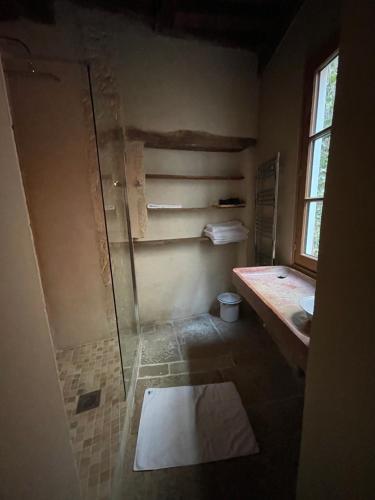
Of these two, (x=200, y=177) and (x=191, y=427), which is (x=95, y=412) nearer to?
(x=191, y=427)

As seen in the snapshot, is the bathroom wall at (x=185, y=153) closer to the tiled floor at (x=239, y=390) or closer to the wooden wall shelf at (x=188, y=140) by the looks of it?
the wooden wall shelf at (x=188, y=140)

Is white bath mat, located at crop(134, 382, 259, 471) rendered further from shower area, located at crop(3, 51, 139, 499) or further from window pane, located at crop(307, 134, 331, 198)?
window pane, located at crop(307, 134, 331, 198)

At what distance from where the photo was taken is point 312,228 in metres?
1.46

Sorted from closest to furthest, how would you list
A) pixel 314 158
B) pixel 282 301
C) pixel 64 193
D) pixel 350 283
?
pixel 350 283 → pixel 282 301 → pixel 314 158 → pixel 64 193

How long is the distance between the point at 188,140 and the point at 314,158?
1092 mm

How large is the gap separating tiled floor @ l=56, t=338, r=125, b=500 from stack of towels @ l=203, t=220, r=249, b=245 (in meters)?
1.42

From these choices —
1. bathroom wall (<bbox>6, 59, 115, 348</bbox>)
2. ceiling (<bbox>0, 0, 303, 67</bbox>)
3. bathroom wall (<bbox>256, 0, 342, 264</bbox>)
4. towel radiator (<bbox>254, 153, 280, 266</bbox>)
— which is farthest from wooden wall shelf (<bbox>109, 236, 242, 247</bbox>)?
ceiling (<bbox>0, 0, 303, 67</bbox>)

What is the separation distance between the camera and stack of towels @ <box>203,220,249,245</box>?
2.07 m

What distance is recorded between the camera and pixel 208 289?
7.82ft

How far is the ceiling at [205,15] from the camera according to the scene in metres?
1.46

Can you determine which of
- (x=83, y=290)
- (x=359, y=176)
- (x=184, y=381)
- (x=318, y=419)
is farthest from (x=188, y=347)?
(x=359, y=176)

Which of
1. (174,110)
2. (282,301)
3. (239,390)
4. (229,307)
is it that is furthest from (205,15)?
(239,390)

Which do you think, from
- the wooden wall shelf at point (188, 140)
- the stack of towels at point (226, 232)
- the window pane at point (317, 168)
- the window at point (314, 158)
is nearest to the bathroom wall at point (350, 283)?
the window at point (314, 158)

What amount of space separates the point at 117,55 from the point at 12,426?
2.39 meters
